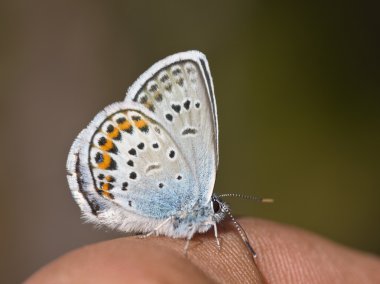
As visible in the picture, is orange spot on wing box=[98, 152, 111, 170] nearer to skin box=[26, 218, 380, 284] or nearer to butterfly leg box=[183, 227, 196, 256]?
skin box=[26, 218, 380, 284]

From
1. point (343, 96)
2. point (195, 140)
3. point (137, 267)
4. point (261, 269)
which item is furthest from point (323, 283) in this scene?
point (343, 96)

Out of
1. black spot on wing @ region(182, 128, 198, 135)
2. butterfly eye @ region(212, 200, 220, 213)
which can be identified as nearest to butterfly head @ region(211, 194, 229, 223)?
butterfly eye @ region(212, 200, 220, 213)


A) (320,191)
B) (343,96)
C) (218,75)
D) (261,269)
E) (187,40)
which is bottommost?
(320,191)

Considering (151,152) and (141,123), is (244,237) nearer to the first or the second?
(151,152)

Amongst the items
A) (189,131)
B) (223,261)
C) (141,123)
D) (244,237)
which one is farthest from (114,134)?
(244,237)

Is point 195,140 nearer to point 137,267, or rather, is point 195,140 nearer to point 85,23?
point 137,267

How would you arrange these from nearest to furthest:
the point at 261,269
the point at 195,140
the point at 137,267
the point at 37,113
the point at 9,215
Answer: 1. the point at 137,267
2. the point at 195,140
3. the point at 261,269
4. the point at 9,215
5. the point at 37,113

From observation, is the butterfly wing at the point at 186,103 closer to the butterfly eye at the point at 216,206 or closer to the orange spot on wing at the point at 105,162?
the butterfly eye at the point at 216,206
